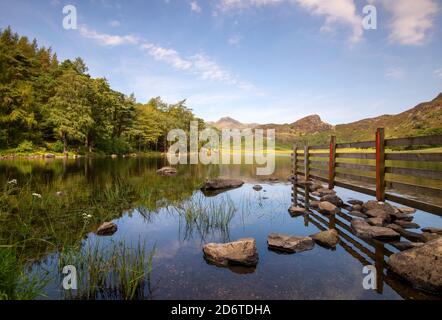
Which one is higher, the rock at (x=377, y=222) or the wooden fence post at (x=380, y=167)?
the wooden fence post at (x=380, y=167)

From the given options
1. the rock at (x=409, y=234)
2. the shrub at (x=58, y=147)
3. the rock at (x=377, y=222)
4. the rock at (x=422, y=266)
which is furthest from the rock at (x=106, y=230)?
the shrub at (x=58, y=147)

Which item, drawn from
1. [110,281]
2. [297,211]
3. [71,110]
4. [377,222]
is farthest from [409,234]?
[71,110]

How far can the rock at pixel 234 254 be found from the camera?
4398 mm

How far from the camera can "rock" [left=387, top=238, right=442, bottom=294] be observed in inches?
137

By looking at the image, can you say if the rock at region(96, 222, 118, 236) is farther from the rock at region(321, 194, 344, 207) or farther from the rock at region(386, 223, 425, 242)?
the rock at region(321, 194, 344, 207)

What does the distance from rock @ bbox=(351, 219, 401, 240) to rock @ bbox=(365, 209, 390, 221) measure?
0.96m

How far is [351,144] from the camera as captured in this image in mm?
10031

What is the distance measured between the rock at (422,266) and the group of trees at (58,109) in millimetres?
46224

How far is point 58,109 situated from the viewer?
42.8 m

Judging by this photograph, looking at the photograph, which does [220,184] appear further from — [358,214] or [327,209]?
[358,214]

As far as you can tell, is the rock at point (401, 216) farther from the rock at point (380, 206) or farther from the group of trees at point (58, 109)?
the group of trees at point (58, 109)

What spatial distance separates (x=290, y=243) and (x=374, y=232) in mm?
2227
